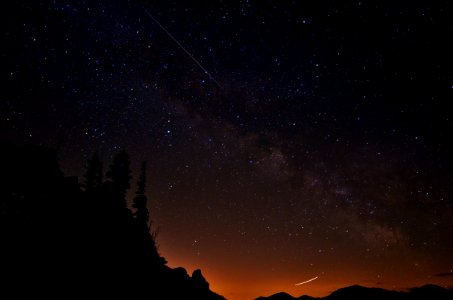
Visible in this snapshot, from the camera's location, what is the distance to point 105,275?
20.5 m

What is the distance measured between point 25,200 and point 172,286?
15.2 m

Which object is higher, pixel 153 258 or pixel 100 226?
pixel 100 226

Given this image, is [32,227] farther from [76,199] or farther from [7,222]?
[76,199]

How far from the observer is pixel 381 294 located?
63000 mm

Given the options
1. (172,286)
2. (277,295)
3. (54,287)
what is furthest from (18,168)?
(277,295)

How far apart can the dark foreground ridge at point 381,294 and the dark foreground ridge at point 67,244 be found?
128ft

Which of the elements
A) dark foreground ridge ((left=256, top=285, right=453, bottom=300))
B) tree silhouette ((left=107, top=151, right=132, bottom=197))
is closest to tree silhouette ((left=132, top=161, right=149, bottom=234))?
tree silhouette ((left=107, top=151, right=132, bottom=197))

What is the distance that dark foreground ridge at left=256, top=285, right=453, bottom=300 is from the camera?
59.8 m

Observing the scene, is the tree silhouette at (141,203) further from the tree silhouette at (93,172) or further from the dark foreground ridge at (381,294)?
the dark foreground ridge at (381,294)

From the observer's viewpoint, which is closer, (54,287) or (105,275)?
(54,287)

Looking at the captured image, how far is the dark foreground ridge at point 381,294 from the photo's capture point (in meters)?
59.8

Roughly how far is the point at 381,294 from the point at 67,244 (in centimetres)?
6830

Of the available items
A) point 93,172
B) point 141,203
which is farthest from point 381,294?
point 93,172

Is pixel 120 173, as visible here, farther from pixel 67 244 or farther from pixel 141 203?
pixel 67 244
